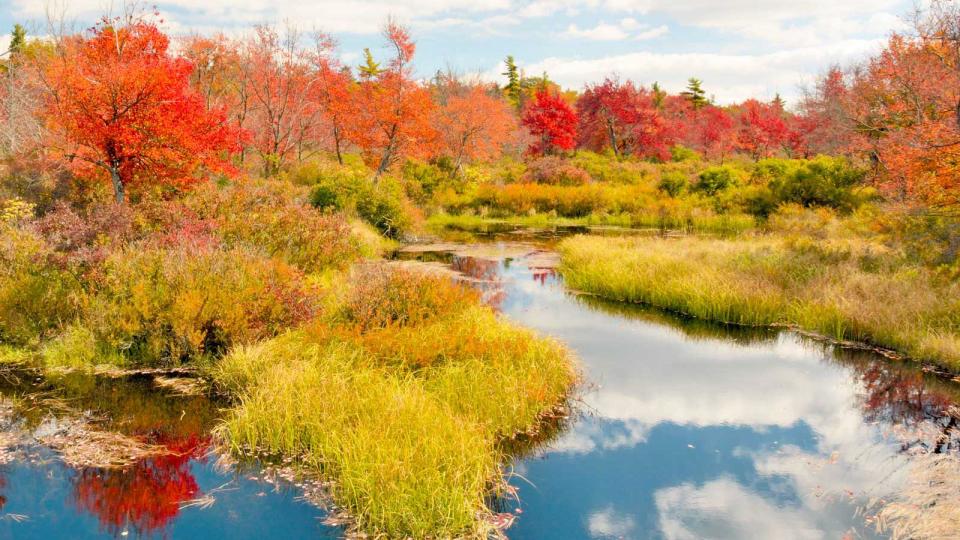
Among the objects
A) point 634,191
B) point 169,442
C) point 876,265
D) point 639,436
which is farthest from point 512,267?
point 634,191

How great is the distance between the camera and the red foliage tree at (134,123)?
15164 mm

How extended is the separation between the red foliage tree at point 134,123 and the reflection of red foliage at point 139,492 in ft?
33.4

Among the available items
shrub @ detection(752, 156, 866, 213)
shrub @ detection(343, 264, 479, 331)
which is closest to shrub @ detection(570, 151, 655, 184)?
shrub @ detection(752, 156, 866, 213)

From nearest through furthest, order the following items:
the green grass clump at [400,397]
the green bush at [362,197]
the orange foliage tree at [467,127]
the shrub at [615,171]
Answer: the green grass clump at [400,397] → the green bush at [362,197] → the orange foliage tree at [467,127] → the shrub at [615,171]

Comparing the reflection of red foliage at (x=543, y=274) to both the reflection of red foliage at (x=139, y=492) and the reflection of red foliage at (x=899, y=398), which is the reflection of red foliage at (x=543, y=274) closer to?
the reflection of red foliage at (x=899, y=398)

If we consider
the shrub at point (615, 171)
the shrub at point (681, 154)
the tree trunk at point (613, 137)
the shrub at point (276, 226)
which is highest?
the tree trunk at point (613, 137)

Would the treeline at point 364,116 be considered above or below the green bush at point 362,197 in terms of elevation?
above

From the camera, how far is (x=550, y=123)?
49.8m

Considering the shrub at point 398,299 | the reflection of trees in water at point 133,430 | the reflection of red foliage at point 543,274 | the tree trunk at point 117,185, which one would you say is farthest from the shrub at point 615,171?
the reflection of trees in water at point 133,430

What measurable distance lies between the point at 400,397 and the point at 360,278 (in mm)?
4531

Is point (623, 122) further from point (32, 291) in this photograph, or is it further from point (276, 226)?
point (32, 291)

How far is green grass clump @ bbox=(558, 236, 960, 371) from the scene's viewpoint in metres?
12.0

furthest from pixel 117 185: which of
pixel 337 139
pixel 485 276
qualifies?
pixel 337 139

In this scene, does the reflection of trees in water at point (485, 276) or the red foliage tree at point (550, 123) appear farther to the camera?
the red foliage tree at point (550, 123)
